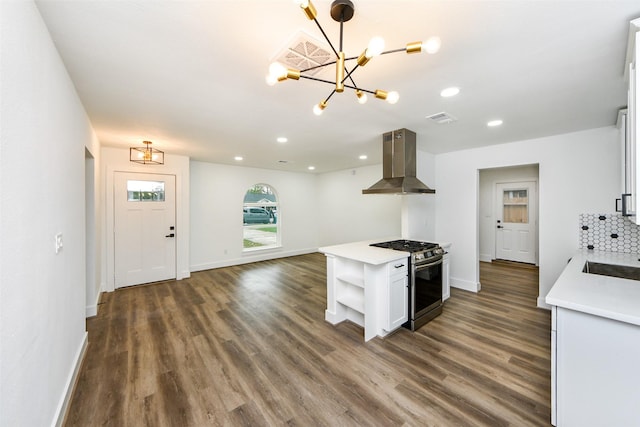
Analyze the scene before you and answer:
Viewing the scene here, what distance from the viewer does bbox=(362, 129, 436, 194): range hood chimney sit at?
3.24 meters

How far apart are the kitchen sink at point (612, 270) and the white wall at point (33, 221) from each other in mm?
3990

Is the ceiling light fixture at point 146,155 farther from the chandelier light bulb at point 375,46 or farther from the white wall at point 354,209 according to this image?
the white wall at point 354,209

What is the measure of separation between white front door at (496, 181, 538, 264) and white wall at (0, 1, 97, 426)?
26.0 feet

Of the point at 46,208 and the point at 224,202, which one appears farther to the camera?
the point at 224,202

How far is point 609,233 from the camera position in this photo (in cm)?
311

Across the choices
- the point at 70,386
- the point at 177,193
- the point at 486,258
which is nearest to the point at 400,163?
the point at 70,386

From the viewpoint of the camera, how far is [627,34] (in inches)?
56.8

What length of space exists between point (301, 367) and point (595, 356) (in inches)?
79.3

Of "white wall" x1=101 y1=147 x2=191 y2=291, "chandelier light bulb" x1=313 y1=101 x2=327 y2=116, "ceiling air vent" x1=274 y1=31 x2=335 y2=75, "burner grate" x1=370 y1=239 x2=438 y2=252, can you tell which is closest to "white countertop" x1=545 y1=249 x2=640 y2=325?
"burner grate" x1=370 y1=239 x2=438 y2=252

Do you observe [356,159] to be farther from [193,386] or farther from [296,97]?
[193,386]

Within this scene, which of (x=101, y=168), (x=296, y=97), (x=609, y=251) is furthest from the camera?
(x=101, y=168)

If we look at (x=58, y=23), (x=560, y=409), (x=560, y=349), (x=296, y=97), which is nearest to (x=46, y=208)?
(x=58, y=23)

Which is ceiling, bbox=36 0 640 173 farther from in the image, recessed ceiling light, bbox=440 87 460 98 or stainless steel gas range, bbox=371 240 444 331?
stainless steel gas range, bbox=371 240 444 331

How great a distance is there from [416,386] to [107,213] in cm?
505
